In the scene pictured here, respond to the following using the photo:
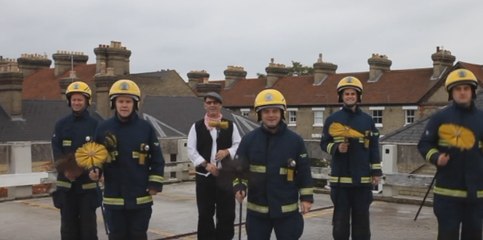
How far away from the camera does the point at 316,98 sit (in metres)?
37.8

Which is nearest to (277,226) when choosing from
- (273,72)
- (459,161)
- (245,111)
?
(459,161)

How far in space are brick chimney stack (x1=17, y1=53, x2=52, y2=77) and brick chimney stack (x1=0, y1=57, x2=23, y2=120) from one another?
1816 cm

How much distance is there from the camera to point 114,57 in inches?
1119

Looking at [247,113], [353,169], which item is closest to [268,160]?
[353,169]

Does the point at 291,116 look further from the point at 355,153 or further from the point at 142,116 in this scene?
the point at 355,153

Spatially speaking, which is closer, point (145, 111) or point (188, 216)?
point (188, 216)

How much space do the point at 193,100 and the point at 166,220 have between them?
16.2 meters

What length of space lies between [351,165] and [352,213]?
556mm

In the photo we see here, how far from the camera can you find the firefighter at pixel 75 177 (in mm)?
6020

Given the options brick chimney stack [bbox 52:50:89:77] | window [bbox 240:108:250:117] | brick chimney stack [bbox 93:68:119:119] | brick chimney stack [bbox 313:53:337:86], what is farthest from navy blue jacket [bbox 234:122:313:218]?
window [bbox 240:108:250:117]

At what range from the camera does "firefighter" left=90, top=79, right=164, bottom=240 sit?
540 centimetres

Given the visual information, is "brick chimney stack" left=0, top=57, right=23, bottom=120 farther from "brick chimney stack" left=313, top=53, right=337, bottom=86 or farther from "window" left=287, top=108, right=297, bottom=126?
"brick chimney stack" left=313, top=53, right=337, bottom=86

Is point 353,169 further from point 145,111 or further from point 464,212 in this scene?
point 145,111

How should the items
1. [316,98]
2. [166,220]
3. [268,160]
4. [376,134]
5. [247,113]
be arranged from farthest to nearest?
1. [247,113]
2. [316,98]
3. [166,220]
4. [376,134]
5. [268,160]
